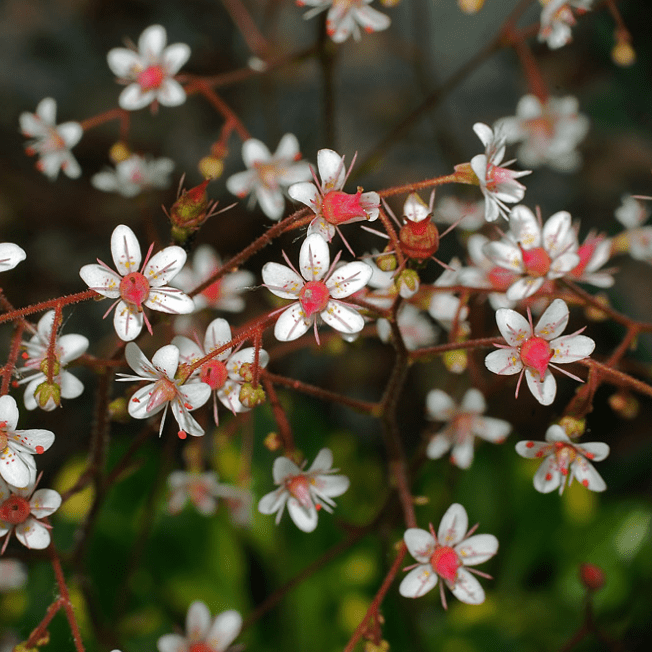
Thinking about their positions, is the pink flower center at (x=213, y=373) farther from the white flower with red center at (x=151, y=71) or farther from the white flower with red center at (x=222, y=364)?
the white flower with red center at (x=151, y=71)

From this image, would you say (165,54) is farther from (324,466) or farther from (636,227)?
(636,227)

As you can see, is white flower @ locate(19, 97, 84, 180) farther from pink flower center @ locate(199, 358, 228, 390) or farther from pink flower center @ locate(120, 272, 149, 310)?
pink flower center @ locate(199, 358, 228, 390)

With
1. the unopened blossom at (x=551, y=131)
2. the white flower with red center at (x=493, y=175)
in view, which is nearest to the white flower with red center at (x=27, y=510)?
the white flower with red center at (x=493, y=175)

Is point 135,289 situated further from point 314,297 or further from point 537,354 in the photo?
point 537,354

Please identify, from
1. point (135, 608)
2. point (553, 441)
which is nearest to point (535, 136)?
point (553, 441)

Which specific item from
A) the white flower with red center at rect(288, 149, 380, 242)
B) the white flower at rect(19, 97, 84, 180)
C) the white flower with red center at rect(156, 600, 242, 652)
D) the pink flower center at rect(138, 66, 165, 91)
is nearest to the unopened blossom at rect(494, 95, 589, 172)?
the pink flower center at rect(138, 66, 165, 91)

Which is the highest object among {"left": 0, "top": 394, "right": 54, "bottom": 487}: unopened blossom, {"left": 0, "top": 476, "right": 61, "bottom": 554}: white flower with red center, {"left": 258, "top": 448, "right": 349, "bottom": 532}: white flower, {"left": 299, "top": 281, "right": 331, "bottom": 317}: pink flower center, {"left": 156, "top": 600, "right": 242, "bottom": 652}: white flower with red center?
{"left": 299, "top": 281, "right": 331, "bottom": 317}: pink flower center

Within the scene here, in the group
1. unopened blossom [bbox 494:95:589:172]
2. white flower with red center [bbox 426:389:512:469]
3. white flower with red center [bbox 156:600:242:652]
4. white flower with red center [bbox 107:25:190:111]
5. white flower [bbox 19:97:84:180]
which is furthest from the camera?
unopened blossom [bbox 494:95:589:172]
